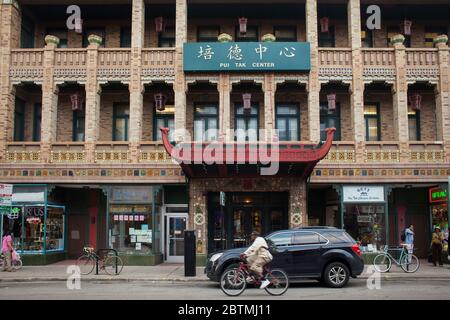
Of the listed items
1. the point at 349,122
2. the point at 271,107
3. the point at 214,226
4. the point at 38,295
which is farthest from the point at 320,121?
the point at 38,295

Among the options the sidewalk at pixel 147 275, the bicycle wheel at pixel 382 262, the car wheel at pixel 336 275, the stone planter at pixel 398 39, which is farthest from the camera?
the stone planter at pixel 398 39

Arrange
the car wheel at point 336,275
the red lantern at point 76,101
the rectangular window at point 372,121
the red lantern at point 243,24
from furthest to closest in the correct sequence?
the rectangular window at point 372,121
the red lantern at point 76,101
the red lantern at point 243,24
the car wheel at point 336,275

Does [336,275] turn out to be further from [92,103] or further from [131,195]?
[92,103]

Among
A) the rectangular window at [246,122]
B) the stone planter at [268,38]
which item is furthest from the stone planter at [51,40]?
the stone planter at [268,38]

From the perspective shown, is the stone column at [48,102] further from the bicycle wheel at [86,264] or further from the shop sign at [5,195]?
the bicycle wheel at [86,264]

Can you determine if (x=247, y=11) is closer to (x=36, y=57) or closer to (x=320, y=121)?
(x=320, y=121)

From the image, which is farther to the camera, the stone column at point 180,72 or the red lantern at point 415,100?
the red lantern at point 415,100

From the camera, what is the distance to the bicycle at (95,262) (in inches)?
711

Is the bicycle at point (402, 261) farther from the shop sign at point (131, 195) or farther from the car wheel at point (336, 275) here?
the shop sign at point (131, 195)

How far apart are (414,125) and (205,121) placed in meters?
10.1

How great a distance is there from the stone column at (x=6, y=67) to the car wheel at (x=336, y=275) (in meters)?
15.3

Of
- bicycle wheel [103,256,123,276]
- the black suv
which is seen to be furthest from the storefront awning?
the black suv

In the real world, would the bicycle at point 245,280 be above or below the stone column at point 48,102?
below

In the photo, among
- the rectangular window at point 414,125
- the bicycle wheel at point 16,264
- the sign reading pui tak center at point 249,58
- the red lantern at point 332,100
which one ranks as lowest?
the bicycle wheel at point 16,264
